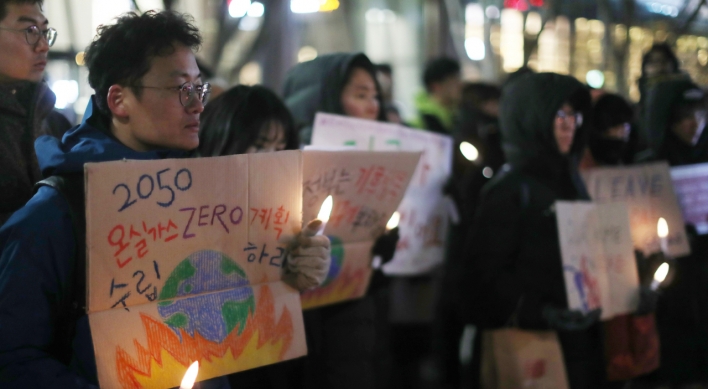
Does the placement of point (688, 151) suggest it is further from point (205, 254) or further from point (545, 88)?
point (205, 254)

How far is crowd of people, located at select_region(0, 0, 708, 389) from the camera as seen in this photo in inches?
63.6

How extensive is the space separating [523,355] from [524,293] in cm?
24

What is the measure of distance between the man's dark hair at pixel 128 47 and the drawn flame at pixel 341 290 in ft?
3.73

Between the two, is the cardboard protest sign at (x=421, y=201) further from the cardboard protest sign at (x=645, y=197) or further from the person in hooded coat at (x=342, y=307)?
the cardboard protest sign at (x=645, y=197)

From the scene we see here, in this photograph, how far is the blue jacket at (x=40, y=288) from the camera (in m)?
1.51

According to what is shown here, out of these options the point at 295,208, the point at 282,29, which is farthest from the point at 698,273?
the point at 282,29

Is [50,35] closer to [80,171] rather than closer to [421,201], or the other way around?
[80,171]

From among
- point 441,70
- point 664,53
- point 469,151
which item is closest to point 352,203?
point 469,151

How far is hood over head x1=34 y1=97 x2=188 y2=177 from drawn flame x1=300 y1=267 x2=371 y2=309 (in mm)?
977

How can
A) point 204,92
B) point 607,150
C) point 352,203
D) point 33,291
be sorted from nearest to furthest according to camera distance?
point 33,291
point 204,92
point 352,203
point 607,150

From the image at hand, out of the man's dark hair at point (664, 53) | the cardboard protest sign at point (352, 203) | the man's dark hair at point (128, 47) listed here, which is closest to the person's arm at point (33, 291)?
the man's dark hair at point (128, 47)

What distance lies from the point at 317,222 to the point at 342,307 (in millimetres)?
1079

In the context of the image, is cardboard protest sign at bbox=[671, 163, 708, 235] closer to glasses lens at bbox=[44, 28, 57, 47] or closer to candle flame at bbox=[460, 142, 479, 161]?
candle flame at bbox=[460, 142, 479, 161]

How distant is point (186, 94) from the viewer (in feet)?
6.01
